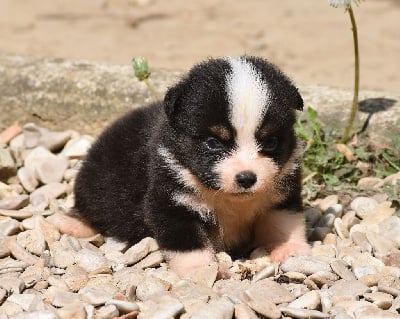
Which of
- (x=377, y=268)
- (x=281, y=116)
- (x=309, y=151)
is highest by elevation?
(x=281, y=116)

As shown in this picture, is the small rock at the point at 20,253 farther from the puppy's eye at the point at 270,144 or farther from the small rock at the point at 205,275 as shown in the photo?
the puppy's eye at the point at 270,144

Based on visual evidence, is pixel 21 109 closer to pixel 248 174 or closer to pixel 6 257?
pixel 6 257

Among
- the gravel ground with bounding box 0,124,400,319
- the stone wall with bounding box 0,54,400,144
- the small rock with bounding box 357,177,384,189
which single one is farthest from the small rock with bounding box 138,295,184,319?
the stone wall with bounding box 0,54,400,144

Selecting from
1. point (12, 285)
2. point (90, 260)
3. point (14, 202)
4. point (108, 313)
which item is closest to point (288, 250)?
point (90, 260)

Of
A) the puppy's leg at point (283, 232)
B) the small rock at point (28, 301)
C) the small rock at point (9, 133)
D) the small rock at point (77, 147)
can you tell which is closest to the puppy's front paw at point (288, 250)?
the puppy's leg at point (283, 232)

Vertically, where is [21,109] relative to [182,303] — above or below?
above

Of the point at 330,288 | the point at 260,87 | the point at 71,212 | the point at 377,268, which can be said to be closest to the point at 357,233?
the point at 377,268

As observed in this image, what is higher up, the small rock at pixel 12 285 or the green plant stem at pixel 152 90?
the green plant stem at pixel 152 90
